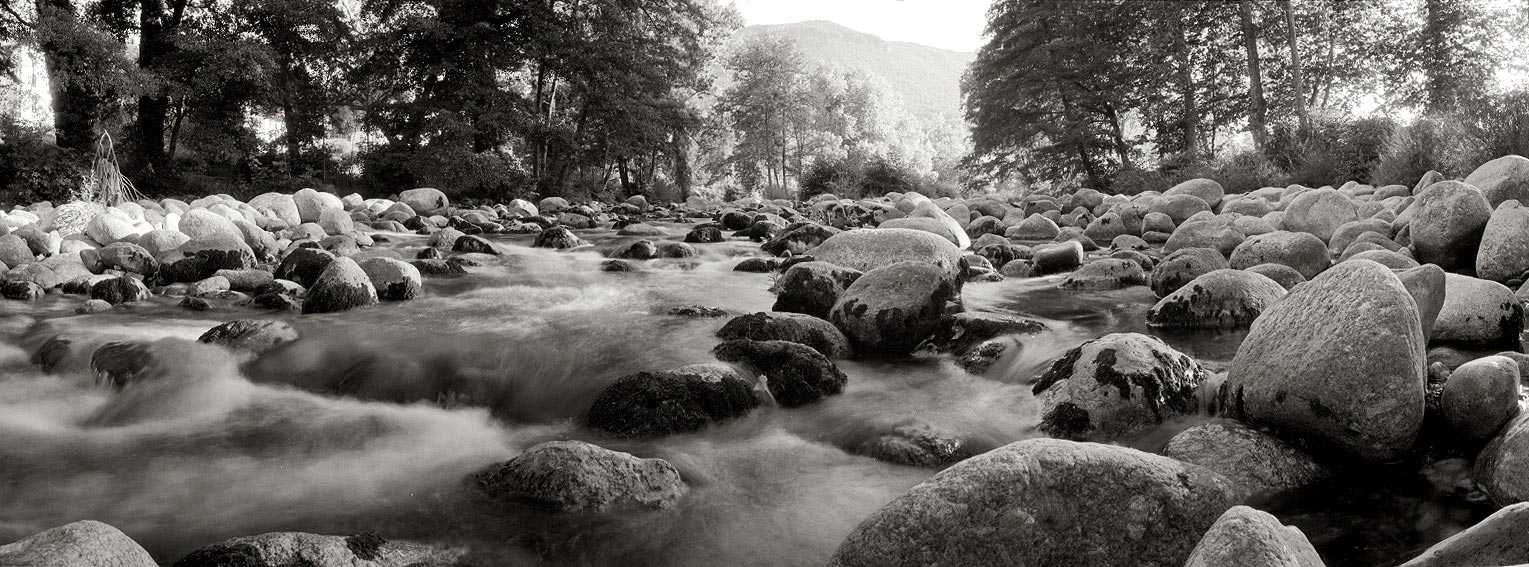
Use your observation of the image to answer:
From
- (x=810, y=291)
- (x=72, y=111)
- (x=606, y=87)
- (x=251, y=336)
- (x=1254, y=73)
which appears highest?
(x=606, y=87)

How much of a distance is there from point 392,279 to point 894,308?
4839mm

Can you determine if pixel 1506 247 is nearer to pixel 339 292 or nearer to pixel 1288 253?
pixel 1288 253

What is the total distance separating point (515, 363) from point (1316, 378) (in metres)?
4.44

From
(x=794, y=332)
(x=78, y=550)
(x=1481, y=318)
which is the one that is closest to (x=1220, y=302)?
(x=1481, y=318)

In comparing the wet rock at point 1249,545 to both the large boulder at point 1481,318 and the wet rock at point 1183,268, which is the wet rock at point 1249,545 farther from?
the wet rock at point 1183,268

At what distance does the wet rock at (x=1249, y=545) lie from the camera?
1.97 metres

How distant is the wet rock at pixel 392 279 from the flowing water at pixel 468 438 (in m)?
0.54

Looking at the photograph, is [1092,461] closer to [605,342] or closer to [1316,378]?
[1316,378]

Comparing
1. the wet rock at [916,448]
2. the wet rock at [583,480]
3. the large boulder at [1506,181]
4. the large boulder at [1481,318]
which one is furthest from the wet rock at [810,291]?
the large boulder at [1506,181]

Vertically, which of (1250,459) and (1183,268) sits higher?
(1183,268)

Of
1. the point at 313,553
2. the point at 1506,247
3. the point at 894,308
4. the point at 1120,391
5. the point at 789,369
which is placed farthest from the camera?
the point at 1506,247

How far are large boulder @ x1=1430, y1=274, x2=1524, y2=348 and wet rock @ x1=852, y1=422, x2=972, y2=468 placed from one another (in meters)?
3.19

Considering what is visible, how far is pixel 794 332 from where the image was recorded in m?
5.72

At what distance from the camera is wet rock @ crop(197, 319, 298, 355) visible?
5.87 m
